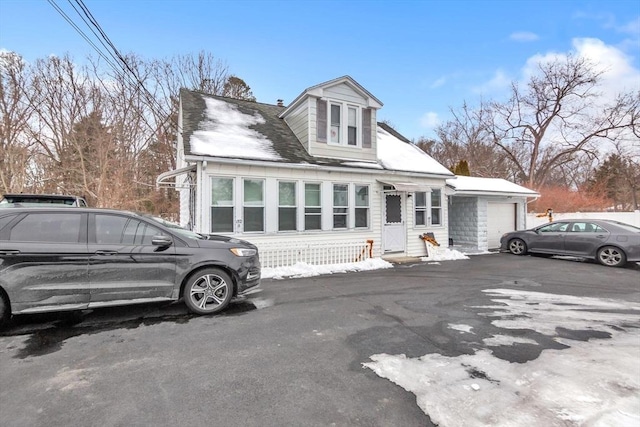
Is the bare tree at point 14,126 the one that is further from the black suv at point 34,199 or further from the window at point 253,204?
the window at point 253,204

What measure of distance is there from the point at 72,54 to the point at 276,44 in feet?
48.6

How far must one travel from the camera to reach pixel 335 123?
34.7 feet

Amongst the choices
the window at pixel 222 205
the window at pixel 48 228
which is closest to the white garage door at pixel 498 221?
the window at pixel 222 205

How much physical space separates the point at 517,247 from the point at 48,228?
13.7m

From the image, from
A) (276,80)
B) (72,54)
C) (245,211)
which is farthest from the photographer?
(72,54)

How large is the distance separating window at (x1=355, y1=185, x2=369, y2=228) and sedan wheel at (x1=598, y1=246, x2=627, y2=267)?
7224 millimetres

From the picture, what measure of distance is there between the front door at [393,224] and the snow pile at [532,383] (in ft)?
21.6

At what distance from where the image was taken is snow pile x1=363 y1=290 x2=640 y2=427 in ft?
7.79

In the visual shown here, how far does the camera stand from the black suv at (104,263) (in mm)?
4195

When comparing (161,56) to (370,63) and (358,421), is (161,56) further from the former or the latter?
(358,421)

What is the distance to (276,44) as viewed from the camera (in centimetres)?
1211

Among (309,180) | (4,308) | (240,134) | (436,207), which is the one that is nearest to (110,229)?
(4,308)

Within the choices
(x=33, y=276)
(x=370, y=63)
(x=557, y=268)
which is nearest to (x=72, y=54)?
(x=370, y=63)

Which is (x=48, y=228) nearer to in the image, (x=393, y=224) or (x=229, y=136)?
(x=229, y=136)
